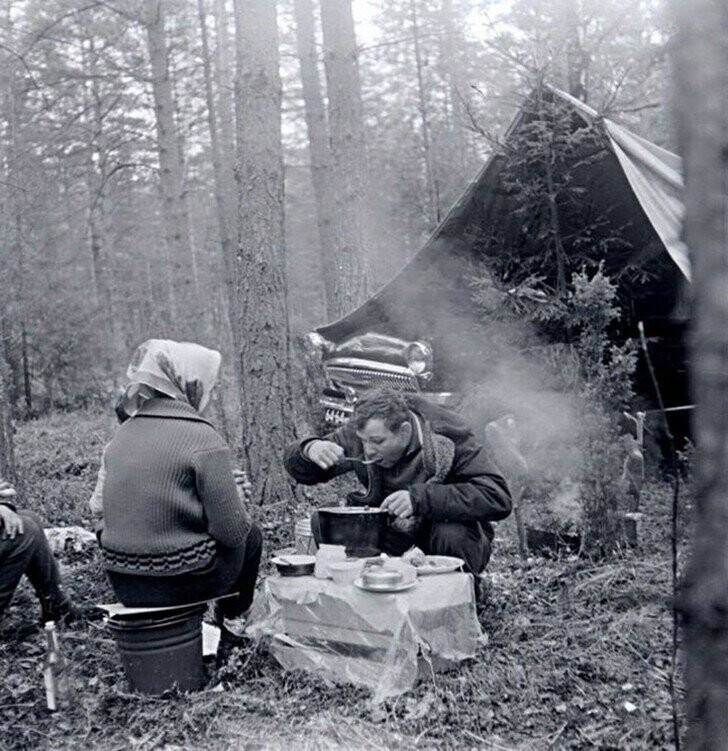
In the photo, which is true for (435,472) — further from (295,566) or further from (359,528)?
(295,566)

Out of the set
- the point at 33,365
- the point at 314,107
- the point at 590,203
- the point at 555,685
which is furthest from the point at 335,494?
the point at 33,365

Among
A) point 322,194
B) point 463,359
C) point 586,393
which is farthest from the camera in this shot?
point 322,194

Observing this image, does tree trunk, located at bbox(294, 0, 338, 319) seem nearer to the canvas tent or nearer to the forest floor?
the canvas tent

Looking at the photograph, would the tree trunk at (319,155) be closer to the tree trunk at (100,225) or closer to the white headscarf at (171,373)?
the tree trunk at (100,225)

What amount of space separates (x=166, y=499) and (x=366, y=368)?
15.2 ft

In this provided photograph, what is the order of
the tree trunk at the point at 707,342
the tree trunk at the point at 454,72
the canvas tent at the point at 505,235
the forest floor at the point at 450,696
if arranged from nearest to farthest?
the tree trunk at the point at 707,342, the forest floor at the point at 450,696, the canvas tent at the point at 505,235, the tree trunk at the point at 454,72

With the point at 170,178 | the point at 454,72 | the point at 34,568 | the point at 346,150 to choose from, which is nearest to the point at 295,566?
the point at 34,568

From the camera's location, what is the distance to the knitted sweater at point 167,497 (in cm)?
369

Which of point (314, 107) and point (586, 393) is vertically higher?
point (314, 107)

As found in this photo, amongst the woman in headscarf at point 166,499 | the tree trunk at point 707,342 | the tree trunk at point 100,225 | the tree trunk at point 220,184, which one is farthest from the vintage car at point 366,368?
the tree trunk at point 100,225

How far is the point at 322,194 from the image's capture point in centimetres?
1234

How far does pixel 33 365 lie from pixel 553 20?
11178 millimetres

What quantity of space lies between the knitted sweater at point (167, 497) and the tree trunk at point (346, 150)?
6.06 metres

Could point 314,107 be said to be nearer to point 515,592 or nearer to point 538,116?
point 538,116
